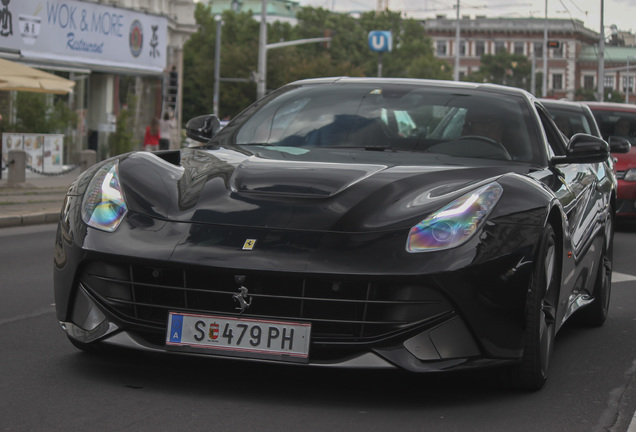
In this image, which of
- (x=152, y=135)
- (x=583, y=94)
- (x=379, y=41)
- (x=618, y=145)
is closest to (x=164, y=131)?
(x=152, y=135)

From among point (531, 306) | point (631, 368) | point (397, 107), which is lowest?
point (631, 368)

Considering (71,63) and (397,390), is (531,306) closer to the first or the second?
(397,390)

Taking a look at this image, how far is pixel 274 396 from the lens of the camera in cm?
448

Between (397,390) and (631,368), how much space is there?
1.47 m

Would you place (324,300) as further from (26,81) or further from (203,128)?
(26,81)

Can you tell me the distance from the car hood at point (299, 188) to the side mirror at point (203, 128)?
101 centimetres

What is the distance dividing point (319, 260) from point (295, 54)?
83.4 metres

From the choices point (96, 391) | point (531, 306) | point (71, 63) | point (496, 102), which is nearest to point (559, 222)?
point (531, 306)

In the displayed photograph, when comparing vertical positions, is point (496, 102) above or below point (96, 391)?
above

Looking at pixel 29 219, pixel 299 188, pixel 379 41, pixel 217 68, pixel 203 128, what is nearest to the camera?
pixel 299 188

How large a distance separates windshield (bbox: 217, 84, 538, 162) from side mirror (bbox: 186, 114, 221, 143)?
0.22m

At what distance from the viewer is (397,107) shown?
5.83 metres

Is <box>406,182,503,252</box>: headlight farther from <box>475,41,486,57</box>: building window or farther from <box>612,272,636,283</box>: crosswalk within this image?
<box>475,41,486,57</box>: building window

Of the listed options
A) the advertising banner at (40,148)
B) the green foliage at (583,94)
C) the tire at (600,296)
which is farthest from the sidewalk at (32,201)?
the green foliage at (583,94)
